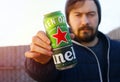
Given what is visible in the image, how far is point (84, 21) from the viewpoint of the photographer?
1408 millimetres

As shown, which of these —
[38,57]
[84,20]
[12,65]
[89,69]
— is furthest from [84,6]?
[12,65]

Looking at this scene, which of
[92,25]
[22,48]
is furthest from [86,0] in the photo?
[22,48]

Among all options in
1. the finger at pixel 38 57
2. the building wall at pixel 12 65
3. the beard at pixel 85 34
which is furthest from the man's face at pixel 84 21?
the building wall at pixel 12 65

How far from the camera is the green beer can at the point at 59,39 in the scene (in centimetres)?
93

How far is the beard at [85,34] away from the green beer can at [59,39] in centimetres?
49

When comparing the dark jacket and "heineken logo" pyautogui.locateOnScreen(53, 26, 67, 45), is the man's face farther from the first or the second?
"heineken logo" pyautogui.locateOnScreen(53, 26, 67, 45)

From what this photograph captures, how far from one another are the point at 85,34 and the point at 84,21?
0.23 feet

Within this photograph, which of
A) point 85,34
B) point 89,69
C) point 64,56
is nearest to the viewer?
point 64,56

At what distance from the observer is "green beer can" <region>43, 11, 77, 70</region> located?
93cm

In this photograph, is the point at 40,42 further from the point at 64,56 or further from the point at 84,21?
the point at 84,21

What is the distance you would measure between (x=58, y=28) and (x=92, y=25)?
525mm

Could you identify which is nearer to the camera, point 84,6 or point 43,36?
point 43,36

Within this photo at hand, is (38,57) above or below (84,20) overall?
below

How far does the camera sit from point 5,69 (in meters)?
5.13
